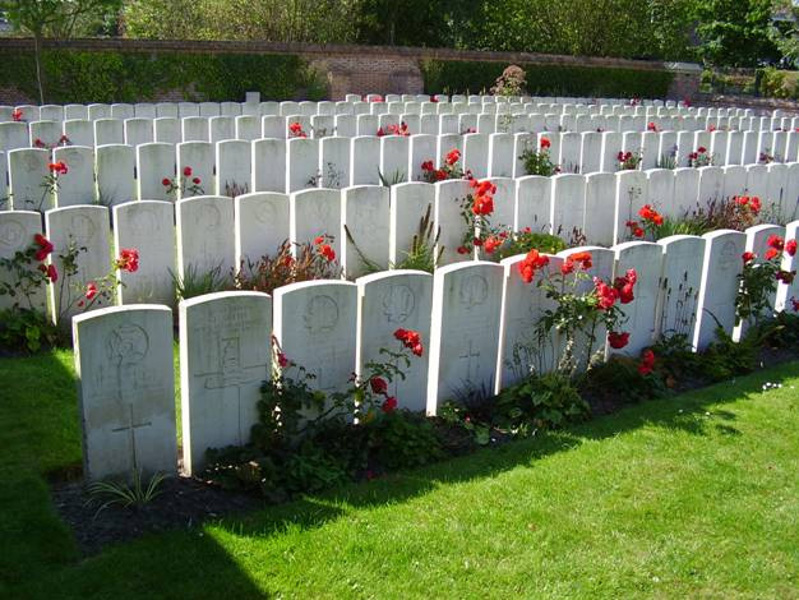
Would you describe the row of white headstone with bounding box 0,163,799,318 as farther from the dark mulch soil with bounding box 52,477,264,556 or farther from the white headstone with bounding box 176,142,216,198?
the dark mulch soil with bounding box 52,477,264,556

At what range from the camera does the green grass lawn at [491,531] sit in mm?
3521

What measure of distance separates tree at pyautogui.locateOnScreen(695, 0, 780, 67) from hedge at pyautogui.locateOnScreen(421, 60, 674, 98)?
1454cm

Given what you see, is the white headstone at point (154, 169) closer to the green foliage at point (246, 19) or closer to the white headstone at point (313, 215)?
the white headstone at point (313, 215)

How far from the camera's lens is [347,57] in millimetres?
24719

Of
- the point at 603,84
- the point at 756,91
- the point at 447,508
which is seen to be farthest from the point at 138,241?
the point at 756,91

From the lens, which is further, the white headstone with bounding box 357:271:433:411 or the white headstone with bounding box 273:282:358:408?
the white headstone with bounding box 357:271:433:411

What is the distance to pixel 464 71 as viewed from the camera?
89.1ft

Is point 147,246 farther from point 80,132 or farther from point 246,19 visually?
point 246,19

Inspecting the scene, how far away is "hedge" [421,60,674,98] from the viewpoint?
26766mm

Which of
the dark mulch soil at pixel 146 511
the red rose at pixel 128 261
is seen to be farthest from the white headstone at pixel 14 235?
the dark mulch soil at pixel 146 511

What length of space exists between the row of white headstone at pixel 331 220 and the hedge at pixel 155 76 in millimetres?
14336

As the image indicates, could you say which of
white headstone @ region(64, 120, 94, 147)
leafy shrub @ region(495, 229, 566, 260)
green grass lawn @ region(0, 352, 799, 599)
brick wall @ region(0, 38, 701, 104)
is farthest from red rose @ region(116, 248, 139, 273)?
brick wall @ region(0, 38, 701, 104)

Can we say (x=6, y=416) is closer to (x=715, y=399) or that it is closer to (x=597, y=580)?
(x=597, y=580)

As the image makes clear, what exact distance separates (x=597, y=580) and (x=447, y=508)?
797mm
